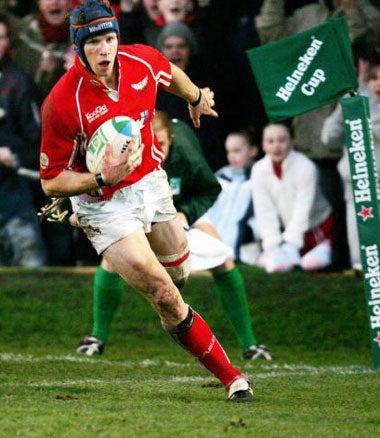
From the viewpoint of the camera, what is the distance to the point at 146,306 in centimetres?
1181

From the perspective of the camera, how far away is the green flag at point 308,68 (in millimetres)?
8750

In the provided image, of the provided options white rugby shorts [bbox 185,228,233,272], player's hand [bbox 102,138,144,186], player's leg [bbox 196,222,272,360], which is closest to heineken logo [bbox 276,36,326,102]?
white rugby shorts [bbox 185,228,233,272]

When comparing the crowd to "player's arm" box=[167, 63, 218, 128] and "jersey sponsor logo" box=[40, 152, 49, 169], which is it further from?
"jersey sponsor logo" box=[40, 152, 49, 169]

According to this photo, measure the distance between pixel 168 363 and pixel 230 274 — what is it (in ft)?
2.66

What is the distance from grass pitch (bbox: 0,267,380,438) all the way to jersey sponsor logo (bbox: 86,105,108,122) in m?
1.44

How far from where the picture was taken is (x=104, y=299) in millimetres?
9703

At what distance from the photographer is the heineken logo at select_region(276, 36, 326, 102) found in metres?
8.76

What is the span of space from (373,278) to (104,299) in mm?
2097

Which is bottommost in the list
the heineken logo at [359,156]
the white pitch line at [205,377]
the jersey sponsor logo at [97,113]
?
the white pitch line at [205,377]

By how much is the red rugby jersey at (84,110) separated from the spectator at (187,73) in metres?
4.72

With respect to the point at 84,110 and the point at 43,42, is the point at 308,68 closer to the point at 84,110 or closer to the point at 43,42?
the point at 84,110

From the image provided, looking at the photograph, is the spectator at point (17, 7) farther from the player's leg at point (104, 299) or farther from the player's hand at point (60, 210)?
the player's hand at point (60, 210)

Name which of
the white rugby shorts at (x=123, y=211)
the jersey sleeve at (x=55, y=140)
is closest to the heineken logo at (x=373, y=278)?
the white rugby shorts at (x=123, y=211)

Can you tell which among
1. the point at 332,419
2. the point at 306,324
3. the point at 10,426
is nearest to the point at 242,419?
the point at 332,419
